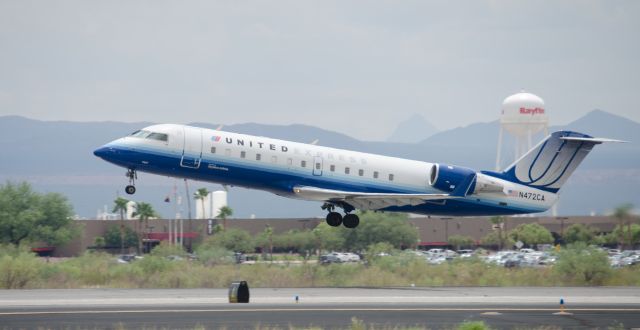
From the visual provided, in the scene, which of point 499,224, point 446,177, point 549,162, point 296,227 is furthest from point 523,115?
point 446,177

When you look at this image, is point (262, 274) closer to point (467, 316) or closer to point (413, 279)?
point (413, 279)

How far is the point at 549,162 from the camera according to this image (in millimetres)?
45125

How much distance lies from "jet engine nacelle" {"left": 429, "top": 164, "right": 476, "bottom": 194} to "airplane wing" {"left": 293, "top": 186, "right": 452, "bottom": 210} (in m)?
0.97

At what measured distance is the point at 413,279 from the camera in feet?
168

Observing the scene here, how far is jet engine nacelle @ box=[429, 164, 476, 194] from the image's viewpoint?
140 feet

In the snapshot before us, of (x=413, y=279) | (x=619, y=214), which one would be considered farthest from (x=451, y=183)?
(x=619, y=214)

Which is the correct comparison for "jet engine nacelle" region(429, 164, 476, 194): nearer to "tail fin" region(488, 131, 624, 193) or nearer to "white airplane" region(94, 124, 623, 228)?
"white airplane" region(94, 124, 623, 228)

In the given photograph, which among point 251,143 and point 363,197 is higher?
point 251,143

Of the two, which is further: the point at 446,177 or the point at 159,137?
the point at 446,177

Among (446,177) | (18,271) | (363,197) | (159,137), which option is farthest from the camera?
(18,271)

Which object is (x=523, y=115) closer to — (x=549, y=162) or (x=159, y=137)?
(x=549, y=162)

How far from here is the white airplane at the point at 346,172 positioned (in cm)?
3928

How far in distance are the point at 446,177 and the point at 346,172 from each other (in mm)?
4309

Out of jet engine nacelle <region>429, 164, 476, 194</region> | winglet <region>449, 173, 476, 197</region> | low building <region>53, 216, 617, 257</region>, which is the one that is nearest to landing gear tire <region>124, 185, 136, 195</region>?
jet engine nacelle <region>429, 164, 476, 194</region>
